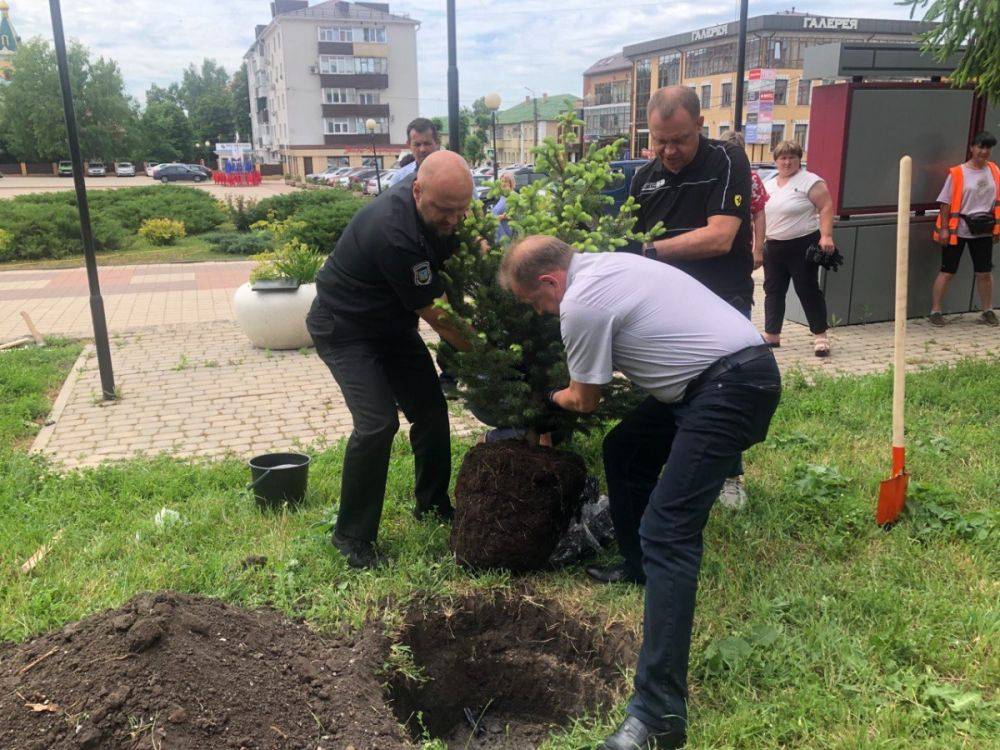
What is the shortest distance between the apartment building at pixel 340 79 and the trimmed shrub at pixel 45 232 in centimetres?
5701

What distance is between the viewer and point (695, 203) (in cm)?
418

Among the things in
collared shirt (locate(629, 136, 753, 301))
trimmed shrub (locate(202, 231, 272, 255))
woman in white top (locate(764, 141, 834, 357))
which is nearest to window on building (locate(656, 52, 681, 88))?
trimmed shrub (locate(202, 231, 272, 255))

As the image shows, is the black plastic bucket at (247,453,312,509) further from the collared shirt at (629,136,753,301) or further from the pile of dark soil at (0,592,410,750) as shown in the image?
the collared shirt at (629,136,753,301)

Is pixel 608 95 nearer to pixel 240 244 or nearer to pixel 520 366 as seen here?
pixel 240 244

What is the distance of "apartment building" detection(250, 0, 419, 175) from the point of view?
7494 centimetres

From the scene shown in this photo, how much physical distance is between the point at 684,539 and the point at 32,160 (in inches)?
3270

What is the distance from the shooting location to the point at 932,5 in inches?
233

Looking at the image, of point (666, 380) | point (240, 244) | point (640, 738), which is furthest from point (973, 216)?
point (240, 244)

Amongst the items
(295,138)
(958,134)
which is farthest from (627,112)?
(958,134)

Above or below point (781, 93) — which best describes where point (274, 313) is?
below

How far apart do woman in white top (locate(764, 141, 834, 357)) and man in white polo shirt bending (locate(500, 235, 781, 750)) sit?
5.15 metres

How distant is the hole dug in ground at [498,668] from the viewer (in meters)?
3.27

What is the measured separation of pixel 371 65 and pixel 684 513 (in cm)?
8186

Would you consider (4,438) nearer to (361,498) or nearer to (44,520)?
(44,520)
